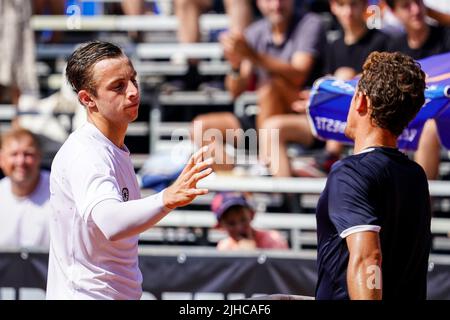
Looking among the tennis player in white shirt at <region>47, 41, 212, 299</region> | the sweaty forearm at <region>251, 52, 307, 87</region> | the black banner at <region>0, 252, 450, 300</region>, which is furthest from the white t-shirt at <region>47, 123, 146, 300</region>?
the sweaty forearm at <region>251, 52, 307, 87</region>

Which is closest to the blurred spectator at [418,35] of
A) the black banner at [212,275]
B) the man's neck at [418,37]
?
the man's neck at [418,37]

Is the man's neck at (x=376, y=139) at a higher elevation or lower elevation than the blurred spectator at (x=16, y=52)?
lower

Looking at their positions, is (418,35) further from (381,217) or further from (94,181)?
(94,181)

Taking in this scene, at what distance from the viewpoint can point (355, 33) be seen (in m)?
8.27

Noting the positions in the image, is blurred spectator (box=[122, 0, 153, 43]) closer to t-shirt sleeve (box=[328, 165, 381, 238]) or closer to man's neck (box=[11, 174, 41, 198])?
man's neck (box=[11, 174, 41, 198])

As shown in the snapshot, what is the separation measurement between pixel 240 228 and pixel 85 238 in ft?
11.1

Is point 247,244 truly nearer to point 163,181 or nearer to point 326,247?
point 163,181

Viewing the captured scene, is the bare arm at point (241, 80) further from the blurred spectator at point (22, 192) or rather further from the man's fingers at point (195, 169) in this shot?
the man's fingers at point (195, 169)

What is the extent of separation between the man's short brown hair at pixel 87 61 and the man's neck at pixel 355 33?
4.49 m

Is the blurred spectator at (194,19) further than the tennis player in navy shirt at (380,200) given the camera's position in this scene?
Yes

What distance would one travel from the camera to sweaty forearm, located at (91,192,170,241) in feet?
11.8

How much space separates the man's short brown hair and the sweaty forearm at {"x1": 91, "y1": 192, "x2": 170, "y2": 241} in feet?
2.07

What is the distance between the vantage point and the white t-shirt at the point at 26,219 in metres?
7.64

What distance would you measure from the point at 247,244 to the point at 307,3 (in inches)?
142
